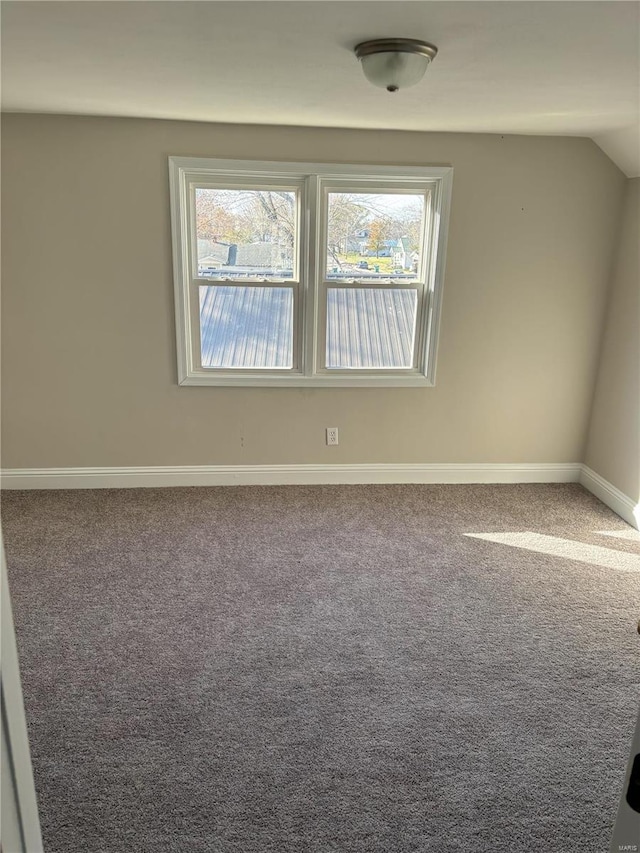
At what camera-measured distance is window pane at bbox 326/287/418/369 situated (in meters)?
4.03

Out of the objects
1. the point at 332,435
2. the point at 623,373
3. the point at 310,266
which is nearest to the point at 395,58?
the point at 310,266

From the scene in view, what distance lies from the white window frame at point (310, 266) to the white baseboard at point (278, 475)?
22.4 inches

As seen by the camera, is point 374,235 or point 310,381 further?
point 310,381

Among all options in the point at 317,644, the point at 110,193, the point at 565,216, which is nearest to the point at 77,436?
the point at 110,193

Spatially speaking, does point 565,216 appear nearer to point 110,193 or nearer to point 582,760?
point 110,193

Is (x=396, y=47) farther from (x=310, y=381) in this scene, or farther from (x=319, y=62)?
(x=310, y=381)

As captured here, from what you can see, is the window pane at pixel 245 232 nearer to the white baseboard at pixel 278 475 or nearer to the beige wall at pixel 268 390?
the beige wall at pixel 268 390

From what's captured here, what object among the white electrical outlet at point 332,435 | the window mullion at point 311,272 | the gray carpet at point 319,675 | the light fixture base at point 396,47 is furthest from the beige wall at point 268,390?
the light fixture base at point 396,47

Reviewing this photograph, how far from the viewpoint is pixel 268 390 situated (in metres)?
4.08

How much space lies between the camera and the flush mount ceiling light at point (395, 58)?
75.4 inches

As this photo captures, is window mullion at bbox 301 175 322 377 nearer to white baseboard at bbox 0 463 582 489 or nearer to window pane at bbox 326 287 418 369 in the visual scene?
window pane at bbox 326 287 418 369

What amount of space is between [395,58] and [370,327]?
7.17 ft

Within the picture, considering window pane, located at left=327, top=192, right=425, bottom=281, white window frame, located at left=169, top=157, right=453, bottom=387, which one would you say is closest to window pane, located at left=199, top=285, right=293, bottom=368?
white window frame, located at left=169, top=157, right=453, bottom=387

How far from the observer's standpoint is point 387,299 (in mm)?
4055
